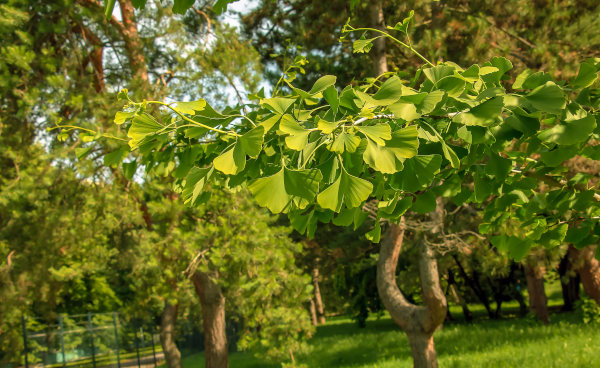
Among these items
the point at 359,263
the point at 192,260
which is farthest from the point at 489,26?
the point at 359,263

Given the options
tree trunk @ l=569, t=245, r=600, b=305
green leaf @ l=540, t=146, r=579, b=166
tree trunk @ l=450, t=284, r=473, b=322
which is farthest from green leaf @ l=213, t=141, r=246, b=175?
tree trunk @ l=450, t=284, r=473, b=322

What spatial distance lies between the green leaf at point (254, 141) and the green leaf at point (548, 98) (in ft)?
2.54

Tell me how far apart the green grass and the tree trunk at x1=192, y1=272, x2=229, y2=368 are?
6.06 feet

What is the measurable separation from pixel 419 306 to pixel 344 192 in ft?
20.9

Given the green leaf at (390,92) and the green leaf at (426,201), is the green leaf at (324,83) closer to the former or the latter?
the green leaf at (390,92)

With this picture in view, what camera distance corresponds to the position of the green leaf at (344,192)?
1.22 meters

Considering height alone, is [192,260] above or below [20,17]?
below

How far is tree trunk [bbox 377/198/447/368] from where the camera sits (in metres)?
6.86

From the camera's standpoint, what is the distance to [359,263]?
57.9 ft

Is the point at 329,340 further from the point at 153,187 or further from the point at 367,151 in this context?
the point at 367,151

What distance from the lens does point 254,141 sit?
51.6 inches

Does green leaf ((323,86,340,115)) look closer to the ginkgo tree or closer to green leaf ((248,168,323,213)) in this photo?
the ginkgo tree

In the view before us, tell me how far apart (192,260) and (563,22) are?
25.1 feet

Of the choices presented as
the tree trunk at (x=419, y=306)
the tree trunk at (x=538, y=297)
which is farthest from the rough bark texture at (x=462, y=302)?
the tree trunk at (x=419, y=306)
